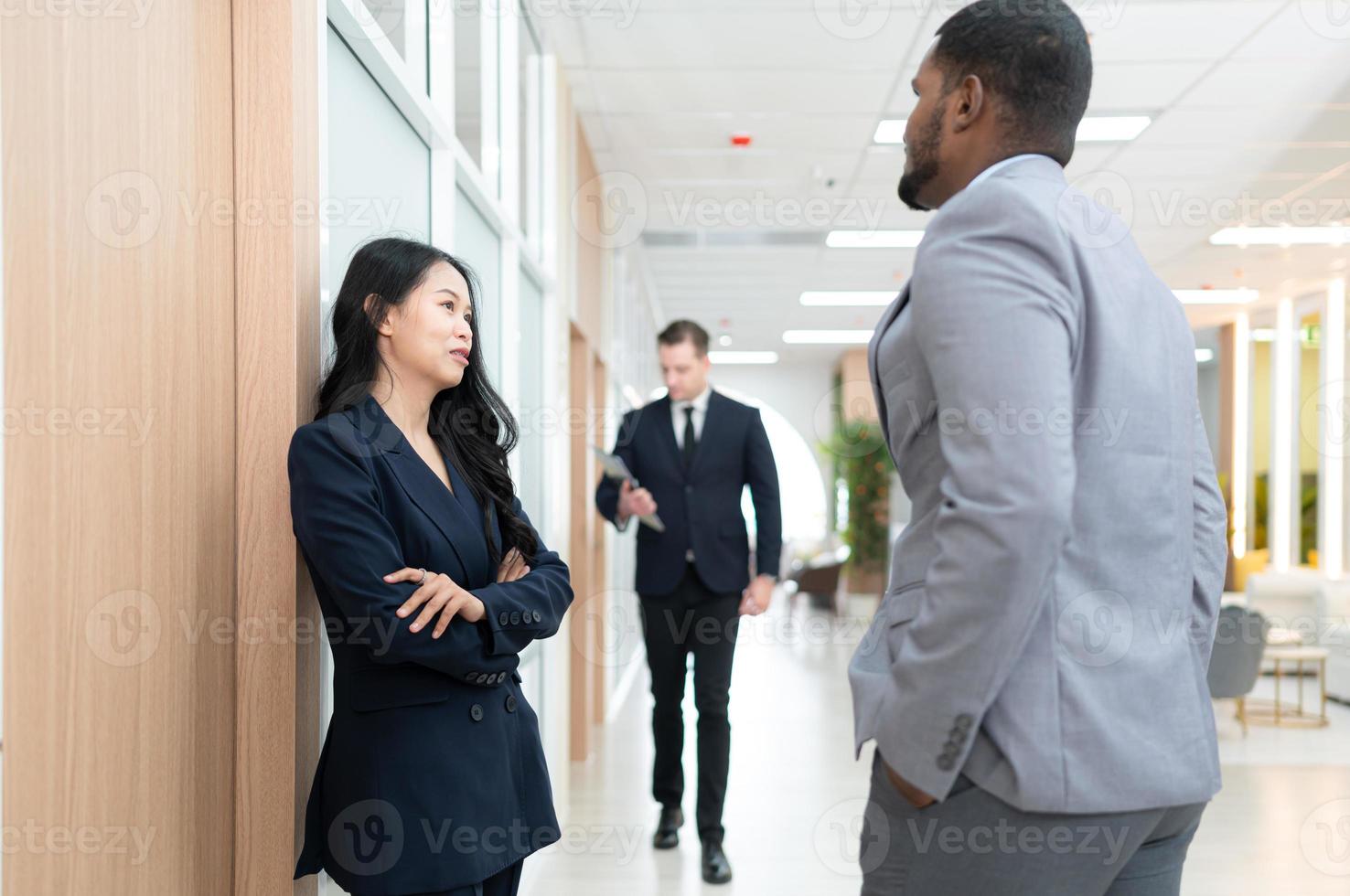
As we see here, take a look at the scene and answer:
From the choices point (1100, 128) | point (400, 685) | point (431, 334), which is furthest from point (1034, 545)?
point (1100, 128)

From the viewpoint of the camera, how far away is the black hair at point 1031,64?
1.14m

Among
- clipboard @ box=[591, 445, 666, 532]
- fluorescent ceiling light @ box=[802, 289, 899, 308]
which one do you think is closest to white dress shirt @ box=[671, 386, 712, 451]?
clipboard @ box=[591, 445, 666, 532]

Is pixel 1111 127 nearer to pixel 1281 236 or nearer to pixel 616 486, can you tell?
pixel 1281 236

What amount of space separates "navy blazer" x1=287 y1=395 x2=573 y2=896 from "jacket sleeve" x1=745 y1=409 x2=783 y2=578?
7.59 ft

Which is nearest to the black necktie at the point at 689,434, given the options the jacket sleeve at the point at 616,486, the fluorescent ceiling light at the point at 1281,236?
the jacket sleeve at the point at 616,486

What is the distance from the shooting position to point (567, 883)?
11.7 ft

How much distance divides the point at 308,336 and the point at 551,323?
2872mm

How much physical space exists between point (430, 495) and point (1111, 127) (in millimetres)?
5145

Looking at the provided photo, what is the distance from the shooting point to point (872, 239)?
845 centimetres

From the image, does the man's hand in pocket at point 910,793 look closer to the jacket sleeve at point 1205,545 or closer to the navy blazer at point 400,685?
the jacket sleeve at point 1205,545

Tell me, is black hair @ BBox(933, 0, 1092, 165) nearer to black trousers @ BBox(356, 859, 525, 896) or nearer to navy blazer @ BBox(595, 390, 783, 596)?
black trousers @ BBox(356, 859, 525, 896)

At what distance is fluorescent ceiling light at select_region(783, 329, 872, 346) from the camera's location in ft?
45.4

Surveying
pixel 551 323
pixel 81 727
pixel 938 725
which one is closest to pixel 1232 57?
Answer: pixel 551 323

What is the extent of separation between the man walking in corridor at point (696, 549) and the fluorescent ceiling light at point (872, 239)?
15.0 ft
